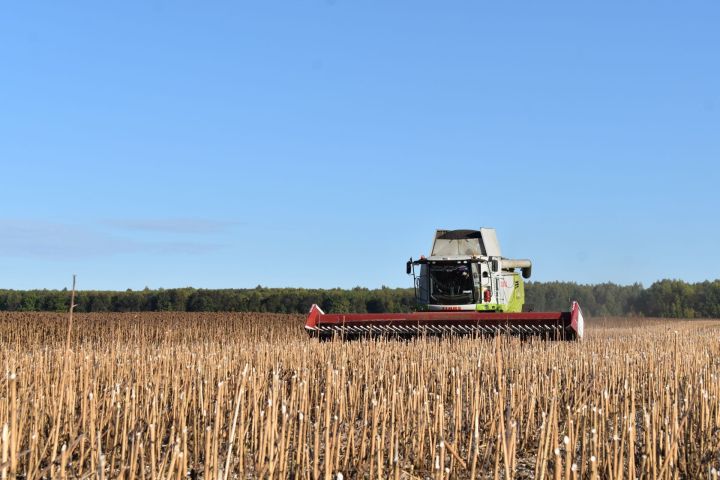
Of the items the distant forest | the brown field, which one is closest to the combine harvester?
the brown field

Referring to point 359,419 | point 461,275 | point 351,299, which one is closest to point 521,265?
point 461,275

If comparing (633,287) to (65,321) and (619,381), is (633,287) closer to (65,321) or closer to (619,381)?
(65,321)

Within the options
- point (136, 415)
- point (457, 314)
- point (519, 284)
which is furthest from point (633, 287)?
point (136, 415)

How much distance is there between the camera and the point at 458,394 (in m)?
5.54

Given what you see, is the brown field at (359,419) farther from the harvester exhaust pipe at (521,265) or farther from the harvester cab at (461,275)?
the harvester exhaust pipe at (521,265)

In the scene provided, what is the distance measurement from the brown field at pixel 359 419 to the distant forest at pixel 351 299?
35.0 metres

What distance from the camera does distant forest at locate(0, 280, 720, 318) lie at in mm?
46719

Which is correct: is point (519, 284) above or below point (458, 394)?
above

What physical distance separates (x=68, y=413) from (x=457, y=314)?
30.5 feet

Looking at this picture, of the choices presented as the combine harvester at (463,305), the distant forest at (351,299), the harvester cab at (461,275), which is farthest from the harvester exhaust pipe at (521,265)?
the distant forest at (351,299)

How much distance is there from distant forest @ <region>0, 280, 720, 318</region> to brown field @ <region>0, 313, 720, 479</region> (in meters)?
35.0

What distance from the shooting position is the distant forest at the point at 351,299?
46.7 m

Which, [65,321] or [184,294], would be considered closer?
[65,321]

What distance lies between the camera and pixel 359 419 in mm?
6902
